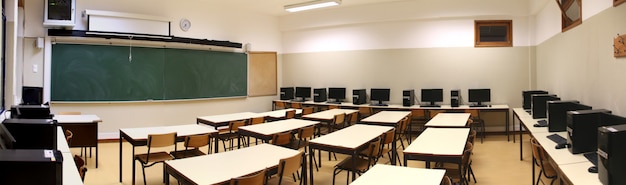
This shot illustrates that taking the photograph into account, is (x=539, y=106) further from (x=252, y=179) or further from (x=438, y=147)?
(x=252, y=179)

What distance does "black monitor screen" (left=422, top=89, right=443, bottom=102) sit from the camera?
7.18 m

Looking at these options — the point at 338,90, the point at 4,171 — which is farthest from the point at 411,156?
the point at 338,90

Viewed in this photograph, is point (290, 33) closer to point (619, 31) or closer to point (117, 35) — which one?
point (117, 35)

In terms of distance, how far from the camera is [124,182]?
400cm

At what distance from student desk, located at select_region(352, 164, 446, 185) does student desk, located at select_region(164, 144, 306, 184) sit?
0.74 m

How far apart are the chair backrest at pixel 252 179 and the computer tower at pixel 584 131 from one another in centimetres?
250

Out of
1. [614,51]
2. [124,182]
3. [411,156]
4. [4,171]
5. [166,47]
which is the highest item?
[166,47]

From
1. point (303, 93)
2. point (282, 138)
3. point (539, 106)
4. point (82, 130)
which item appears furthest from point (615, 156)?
point (303, 93)

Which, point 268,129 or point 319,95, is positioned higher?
point 319,95

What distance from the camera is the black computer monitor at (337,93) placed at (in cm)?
812

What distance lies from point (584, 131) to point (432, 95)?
4445 mm

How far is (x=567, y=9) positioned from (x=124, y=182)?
6.26 m

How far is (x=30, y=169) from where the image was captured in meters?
1.13

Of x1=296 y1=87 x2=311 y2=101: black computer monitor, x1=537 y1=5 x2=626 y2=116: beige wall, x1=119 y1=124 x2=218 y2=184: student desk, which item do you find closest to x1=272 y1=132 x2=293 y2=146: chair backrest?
x1=119 y1=124 x2=218 y2=184: student desk
